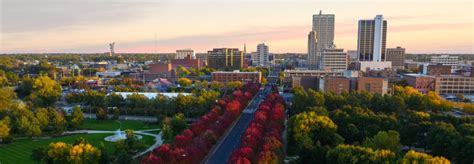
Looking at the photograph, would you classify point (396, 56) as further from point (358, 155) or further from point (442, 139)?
point (358, 155)

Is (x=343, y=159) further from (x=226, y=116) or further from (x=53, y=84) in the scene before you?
(x=53, y=84)

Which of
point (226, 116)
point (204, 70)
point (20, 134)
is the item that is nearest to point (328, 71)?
point (204, 70)

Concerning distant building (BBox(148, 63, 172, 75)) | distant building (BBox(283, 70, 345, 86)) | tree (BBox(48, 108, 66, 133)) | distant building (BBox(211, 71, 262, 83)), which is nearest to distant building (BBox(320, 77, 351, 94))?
distant building (BBox(283, 70, 345, 86))

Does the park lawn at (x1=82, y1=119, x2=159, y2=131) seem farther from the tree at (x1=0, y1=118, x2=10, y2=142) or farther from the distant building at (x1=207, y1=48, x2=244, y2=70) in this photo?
the distant building at (x1=207, y1=48, x2=244, y2=70)

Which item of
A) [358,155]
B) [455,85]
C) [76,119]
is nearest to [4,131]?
[76,119]

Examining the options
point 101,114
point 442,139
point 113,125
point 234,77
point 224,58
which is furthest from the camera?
point 224,58

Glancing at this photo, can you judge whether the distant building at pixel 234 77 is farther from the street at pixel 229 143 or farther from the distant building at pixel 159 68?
the street at pixel 229 143

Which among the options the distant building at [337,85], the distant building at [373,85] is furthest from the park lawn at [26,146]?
the distant building at [373,85]
